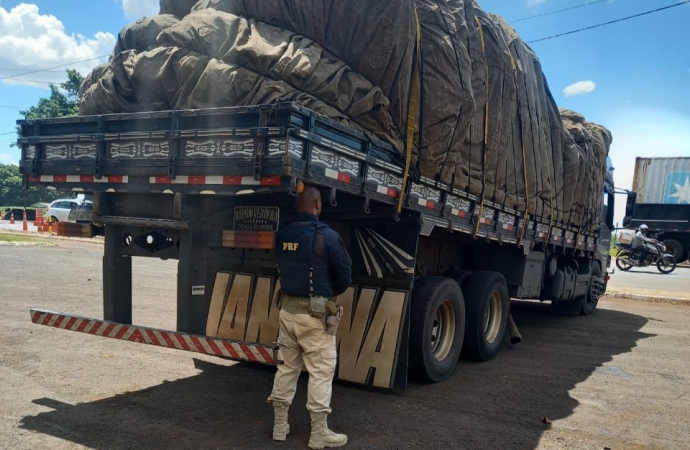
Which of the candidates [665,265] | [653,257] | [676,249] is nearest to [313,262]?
[653,257]

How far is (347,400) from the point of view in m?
4.94

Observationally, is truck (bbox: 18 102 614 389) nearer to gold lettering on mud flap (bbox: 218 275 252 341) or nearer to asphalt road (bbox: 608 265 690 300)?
gold lettering on mud flap (bbox: 218 275 252 341)

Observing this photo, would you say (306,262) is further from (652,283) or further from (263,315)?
(652,283)

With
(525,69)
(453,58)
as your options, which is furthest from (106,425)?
(525,69)

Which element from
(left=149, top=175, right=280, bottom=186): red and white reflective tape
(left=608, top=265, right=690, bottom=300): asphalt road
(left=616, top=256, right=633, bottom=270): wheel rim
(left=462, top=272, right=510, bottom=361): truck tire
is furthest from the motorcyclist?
(left=149, top=175, right=280, bottom=186): red and white reflective tape

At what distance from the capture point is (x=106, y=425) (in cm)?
411

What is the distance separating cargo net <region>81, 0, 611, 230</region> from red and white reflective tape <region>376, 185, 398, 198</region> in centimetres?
34

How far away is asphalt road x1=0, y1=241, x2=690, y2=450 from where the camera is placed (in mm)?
4027

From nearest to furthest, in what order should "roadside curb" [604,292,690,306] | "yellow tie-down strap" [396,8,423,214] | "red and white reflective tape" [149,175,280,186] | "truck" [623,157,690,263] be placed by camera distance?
"red and white reflective tape" [149,175,280,186], "yellow tie-down strap" [396,8,423,214], "roadside curb" [604,292,690,306], "truck" [623,157,690,263]

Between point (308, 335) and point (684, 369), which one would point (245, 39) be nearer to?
point (308, 335)

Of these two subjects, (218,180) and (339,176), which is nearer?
(218,180)

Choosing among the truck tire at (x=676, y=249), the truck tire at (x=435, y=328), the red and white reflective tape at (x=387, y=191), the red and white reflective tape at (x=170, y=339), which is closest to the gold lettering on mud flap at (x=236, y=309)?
the red and white reflective tape at (x=170, y=339)

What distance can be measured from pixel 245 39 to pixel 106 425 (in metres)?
2.98

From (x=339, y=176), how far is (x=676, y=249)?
70.1ft
